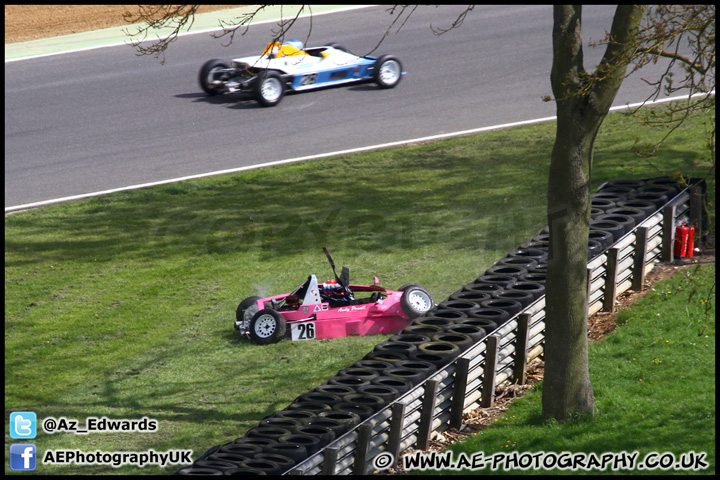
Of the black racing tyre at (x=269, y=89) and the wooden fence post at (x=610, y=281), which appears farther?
the black racing tyre at (x=269, y=89)

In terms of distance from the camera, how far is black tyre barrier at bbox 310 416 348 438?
8000mm

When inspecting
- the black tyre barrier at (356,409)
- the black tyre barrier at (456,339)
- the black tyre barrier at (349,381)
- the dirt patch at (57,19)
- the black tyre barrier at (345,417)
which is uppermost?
the dirt patch at (57,19)

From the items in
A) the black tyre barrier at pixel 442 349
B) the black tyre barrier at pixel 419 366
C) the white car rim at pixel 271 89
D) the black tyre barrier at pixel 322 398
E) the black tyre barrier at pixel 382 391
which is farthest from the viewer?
the white car rim at pixel 271 89

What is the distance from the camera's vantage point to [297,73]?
20.4 m

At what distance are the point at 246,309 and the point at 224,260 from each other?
9.00 ft

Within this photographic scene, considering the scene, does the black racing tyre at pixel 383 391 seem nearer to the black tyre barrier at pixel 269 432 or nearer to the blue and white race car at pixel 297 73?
the black tyre barrier at pixel 269 432

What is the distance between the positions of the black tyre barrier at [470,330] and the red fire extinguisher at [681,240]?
4.66 meters

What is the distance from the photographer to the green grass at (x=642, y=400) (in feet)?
26.2

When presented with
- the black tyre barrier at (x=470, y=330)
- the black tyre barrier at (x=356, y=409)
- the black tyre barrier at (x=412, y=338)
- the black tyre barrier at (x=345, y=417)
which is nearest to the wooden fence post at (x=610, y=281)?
the black tyre barrier at (x=470, y=330)

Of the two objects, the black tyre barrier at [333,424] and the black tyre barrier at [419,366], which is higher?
the black tyre barrier at [419,366]

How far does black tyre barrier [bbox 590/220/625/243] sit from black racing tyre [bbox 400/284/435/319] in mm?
2811

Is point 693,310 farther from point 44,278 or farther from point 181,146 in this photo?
point 181,146

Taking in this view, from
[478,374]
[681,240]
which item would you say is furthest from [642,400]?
[681,240]

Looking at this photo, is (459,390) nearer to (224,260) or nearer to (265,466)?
(265,466)
